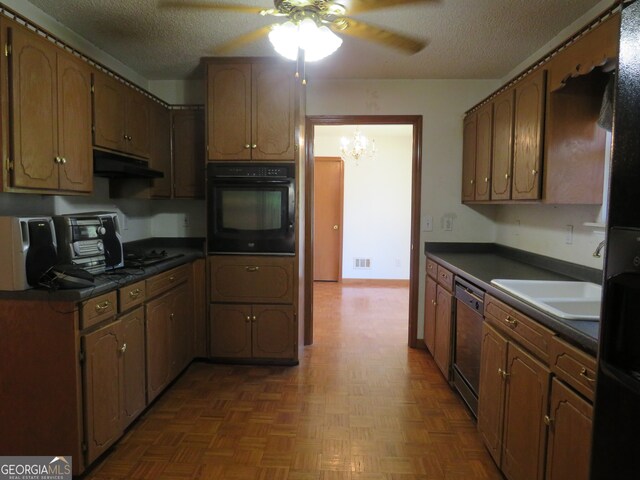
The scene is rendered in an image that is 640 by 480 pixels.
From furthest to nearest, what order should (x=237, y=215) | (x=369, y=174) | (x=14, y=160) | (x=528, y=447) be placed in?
(x=369, y=174) → (x=237, y=215) → (x=14, y=160) → (x=528, y=447)

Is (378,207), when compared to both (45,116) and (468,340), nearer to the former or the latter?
(468,340)

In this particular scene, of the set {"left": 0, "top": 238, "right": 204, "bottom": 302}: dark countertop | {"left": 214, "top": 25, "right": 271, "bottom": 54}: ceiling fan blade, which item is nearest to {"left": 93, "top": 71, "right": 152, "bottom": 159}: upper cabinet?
{"left": 214, "top": 25, "right": 271, "bottom": 54}: ceiling fan blade

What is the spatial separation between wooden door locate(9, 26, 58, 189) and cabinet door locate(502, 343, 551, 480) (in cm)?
230

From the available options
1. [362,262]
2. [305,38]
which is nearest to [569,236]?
[305,38]

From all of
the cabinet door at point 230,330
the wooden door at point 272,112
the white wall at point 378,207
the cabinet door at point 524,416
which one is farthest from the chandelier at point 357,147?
the cabinet door at point 524,416

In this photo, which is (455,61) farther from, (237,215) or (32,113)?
(32,113)

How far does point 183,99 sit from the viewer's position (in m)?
3.38

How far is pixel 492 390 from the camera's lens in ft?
6.03

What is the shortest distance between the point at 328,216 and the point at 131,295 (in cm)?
444

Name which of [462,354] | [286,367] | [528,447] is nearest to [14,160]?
[286,367]

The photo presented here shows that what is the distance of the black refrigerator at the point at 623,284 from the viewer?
Result: 79 cm

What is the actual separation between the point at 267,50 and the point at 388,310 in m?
3.26

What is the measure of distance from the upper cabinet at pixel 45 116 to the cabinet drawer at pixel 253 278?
114cm

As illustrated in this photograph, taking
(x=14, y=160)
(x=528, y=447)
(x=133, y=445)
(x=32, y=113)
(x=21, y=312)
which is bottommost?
(x=133, y=445)
